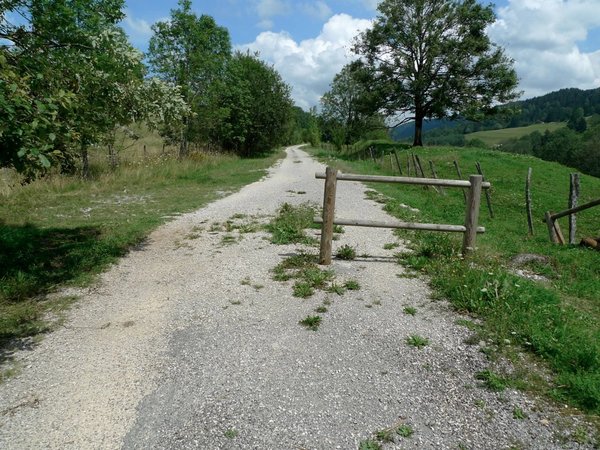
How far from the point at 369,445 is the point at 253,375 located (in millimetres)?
1302

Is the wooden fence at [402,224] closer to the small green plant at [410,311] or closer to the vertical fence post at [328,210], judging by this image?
the vertical fence post at [328,210]

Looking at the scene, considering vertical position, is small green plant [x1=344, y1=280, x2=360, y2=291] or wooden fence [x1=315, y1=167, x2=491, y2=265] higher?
wooden fence [x1=315, y1=167, x2=491, y2=265]

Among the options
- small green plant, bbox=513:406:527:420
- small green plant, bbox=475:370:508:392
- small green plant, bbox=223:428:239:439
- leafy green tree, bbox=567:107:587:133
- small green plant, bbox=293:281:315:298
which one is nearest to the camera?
small green plant, bbox=223:428:239:439

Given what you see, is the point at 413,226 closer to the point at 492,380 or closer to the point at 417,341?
the point at 417,341

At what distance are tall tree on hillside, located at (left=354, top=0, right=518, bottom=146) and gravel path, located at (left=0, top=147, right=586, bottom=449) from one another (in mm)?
30725

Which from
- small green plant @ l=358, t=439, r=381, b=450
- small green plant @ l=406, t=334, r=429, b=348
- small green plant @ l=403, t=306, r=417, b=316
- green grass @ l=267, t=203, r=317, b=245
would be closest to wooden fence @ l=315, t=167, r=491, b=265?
green grass @ l=267, t=203, r=317, b=245

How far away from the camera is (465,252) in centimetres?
672

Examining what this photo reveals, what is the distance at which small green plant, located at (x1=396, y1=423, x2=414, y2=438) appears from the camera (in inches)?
121

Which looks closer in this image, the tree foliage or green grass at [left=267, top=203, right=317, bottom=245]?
the tree foliage

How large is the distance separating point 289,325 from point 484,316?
7.87 feet

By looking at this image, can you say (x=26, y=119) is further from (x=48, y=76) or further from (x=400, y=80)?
(x=400, y=80)

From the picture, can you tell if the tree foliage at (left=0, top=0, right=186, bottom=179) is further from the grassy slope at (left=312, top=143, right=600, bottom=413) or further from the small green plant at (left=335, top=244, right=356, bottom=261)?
the grassy slope at (left=312, top=143, right=600, bottom=413)

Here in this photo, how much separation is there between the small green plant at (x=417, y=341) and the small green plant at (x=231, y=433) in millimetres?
2142

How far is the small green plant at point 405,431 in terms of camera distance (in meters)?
3.09
